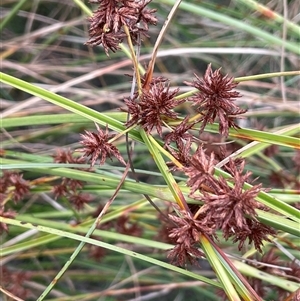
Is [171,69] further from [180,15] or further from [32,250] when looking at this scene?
[32,250]

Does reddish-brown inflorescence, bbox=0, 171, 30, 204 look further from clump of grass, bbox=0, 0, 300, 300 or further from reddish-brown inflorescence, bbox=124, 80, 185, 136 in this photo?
reddish-brown inflorescence, bbox=124, 80, 185, 136

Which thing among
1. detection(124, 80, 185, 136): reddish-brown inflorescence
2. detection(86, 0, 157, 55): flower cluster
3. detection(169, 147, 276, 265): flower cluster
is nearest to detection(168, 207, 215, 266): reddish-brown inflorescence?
detection(169, 147, 276, 265): flower cluster

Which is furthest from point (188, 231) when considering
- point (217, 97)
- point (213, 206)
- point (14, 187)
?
point (14, 187)

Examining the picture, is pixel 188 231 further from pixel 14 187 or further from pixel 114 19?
pixel 14 187

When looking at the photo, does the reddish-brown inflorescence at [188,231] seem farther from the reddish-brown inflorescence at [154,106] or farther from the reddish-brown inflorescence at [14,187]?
the reddish-brown inflorescence at [14,187]

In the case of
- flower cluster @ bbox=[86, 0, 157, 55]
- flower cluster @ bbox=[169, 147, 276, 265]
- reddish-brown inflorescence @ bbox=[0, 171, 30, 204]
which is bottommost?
reddish-brown inflorescence @ bbox=[0, 171, 30, 204]

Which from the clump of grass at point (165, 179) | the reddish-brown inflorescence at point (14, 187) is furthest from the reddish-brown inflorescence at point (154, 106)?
the reddish-brown inflorescence at point (14, 187)
